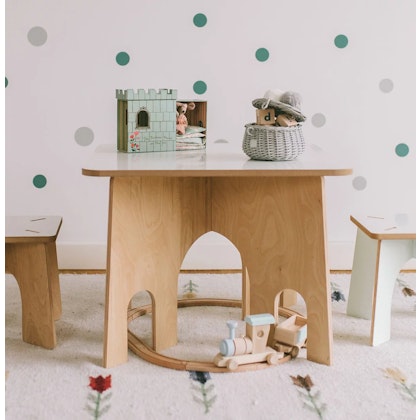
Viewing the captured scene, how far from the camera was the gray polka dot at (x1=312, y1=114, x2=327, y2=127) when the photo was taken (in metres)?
2.72

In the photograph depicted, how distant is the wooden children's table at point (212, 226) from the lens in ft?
5.83

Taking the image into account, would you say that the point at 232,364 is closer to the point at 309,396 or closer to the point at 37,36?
the point at 309,396

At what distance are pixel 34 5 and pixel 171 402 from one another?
1639 mm

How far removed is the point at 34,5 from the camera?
8.54 ft

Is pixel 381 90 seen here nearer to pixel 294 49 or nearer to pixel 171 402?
pixel 294 49

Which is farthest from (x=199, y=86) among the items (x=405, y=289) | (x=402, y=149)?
(x=405, y=289)

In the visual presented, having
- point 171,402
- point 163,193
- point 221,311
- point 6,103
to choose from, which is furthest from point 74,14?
point 171,402

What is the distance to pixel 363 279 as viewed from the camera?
7.19 feet

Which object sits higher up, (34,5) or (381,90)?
(34,5)

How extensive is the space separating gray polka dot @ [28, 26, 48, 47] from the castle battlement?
2.45ft

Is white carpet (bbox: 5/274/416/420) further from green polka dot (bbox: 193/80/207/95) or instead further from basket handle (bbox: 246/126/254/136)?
green polka dot (bbox: 193/80/207/95)

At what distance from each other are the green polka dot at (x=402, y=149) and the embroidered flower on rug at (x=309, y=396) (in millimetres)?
1303

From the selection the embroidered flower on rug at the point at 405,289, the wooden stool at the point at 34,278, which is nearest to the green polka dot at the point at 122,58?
the wooden stool at the point at 34,278

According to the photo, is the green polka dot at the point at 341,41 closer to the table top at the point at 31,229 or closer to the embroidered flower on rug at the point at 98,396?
the table top at the point at 31,229
